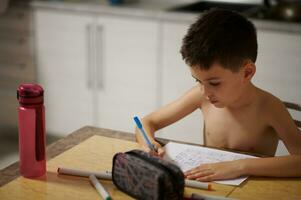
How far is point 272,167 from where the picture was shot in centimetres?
138

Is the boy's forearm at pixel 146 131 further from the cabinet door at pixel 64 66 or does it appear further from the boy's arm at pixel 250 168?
the cabinet door at pixel 64 66

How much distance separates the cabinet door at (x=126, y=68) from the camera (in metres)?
3.22

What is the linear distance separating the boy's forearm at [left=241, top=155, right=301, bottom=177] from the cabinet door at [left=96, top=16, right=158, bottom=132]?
1.87 meters

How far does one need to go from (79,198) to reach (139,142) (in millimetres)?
373

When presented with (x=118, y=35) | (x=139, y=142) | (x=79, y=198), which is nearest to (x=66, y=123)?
(x=118, y=35)

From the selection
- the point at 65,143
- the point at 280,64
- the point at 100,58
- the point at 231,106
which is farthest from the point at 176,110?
the point at 100,58

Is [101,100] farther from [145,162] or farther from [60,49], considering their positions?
[145,162]

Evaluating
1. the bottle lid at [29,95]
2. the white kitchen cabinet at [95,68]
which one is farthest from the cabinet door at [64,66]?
the bottle lid at [29,95]

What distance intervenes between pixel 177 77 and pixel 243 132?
1.48 m

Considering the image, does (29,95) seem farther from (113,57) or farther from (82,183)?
(113,57)

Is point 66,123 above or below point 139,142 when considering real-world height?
below

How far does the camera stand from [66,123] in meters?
3.66

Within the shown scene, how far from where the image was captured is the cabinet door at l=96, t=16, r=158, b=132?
322 centimetres

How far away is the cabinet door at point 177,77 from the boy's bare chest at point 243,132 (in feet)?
4.42
